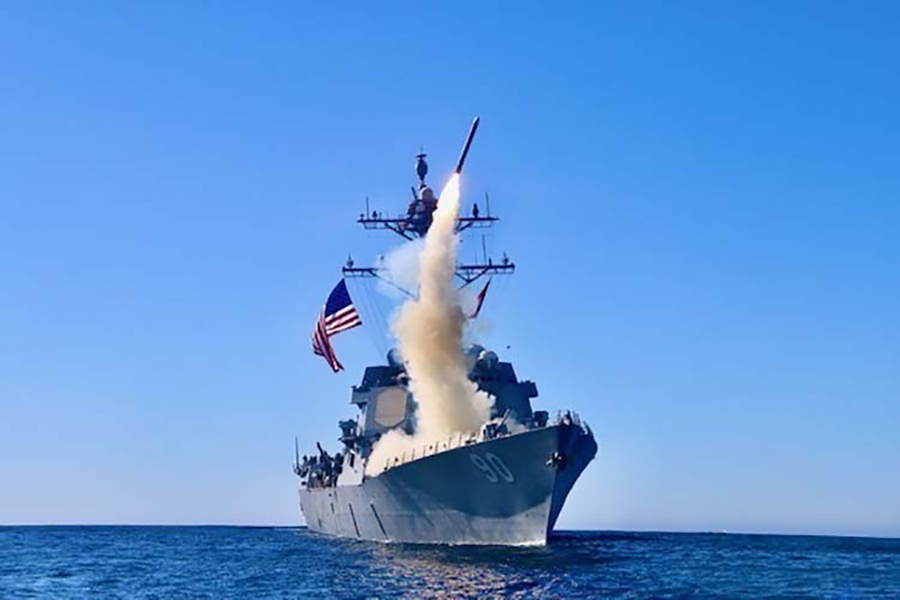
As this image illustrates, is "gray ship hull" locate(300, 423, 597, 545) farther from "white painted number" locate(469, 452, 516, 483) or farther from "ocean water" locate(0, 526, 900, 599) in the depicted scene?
"ocean water" locate(0, 526, 900, 599)

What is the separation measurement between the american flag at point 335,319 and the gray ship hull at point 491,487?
21.3 ft

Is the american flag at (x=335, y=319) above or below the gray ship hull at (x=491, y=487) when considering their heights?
above

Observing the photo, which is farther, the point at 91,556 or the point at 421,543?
the point at 91,556

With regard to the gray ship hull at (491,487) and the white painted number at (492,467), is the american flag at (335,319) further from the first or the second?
the white painted number at (492,467)

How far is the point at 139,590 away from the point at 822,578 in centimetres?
2139

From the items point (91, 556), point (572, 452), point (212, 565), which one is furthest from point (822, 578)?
point (91, 556)

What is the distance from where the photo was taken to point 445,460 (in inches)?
1416

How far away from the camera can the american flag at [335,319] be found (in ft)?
146

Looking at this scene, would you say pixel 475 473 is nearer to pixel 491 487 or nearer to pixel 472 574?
pixel 491 487

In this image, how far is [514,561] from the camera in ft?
108

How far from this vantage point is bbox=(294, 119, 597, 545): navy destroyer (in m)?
34.7

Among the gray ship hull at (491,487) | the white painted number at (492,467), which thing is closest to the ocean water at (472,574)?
the gray ship hull at (491,487)

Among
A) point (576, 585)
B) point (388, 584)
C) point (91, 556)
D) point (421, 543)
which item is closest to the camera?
point (576, 585)

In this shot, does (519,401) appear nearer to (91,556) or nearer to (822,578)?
(822,578)
